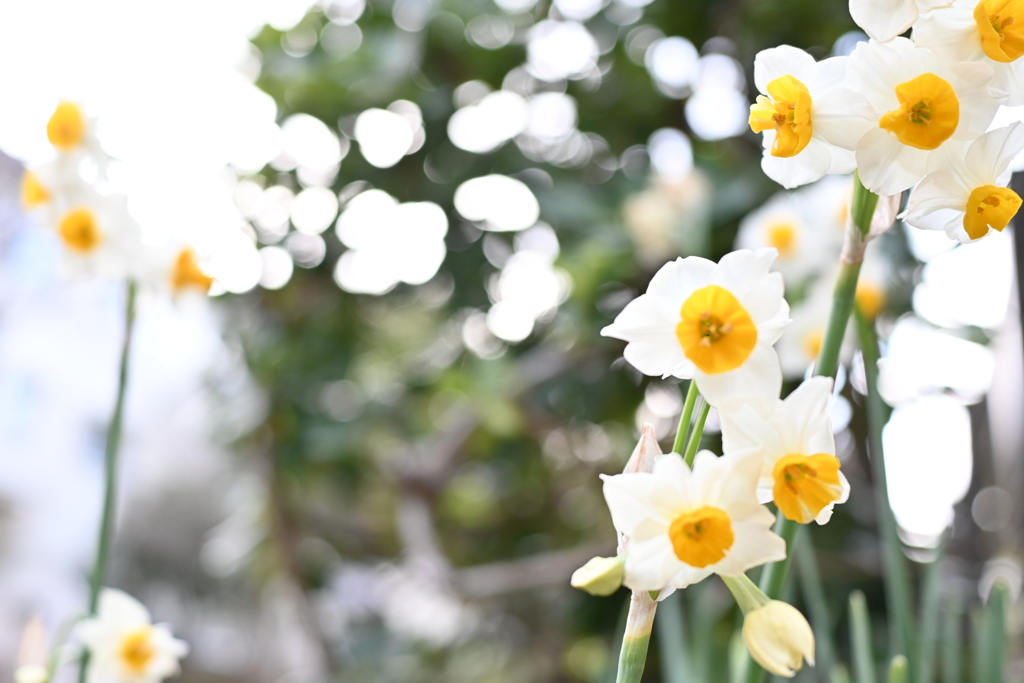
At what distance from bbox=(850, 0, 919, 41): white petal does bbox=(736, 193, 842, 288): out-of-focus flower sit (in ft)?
1.23

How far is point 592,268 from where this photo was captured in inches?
26.2

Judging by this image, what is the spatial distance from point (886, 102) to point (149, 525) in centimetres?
179

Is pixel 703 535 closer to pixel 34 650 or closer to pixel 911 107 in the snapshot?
pixel 911 107

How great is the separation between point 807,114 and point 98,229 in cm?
35

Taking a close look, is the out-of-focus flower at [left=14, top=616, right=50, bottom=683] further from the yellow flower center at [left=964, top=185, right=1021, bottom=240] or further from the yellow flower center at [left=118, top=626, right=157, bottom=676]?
the yellow flower center at [left=964, top=185, right=1021, bottom=240]

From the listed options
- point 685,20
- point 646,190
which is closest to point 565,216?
point 646,190

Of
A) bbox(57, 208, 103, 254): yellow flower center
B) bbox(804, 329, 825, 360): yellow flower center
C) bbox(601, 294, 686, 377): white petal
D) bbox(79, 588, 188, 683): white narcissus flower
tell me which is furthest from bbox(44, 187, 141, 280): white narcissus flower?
bbox(804, 329, 825, 360): yellow flower center

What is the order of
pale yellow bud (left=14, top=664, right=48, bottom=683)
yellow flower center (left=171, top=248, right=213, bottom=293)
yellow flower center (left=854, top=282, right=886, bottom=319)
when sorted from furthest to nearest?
yellow flower center (left=854, top=282, right=886, bottom=319)
yellow flower center (left=171, top=248, right=213, bottom=293)
pale yellow bud (left=14, top=664, right=48, bottom=683)

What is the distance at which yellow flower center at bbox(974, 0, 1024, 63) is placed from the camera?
0.15 m

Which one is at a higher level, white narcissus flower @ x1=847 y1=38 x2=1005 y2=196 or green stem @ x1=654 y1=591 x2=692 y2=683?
white narcissus flower @ x1=847 y1=38 x2=1005 y2=196

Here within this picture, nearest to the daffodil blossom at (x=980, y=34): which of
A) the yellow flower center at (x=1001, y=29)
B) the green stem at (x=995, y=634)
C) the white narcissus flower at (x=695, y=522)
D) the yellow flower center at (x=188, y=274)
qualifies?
the yellow flower center at (x=1001, y=29)

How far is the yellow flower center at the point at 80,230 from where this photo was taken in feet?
1.17

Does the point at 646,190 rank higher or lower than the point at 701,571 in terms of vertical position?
lower

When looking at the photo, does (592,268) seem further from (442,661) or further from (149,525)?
(149,525)
